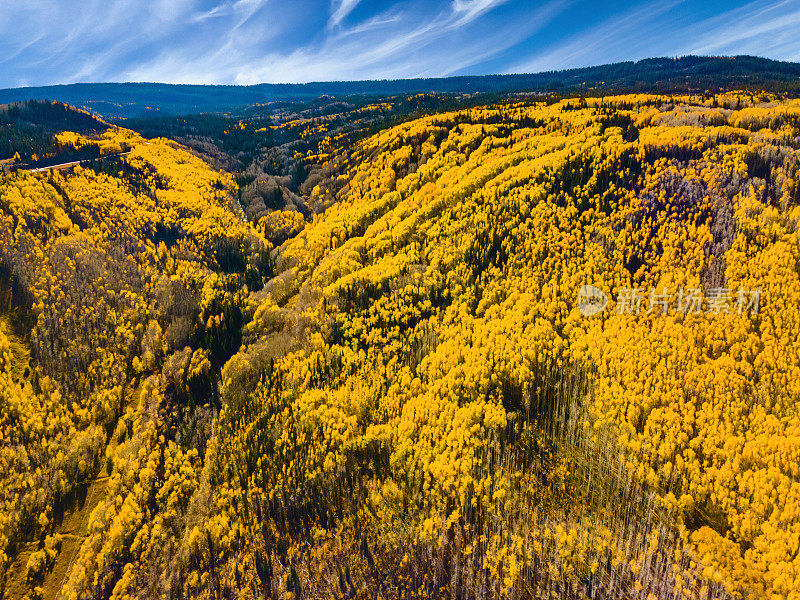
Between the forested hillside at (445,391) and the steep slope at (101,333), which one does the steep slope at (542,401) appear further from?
the steep slope at (101,333)

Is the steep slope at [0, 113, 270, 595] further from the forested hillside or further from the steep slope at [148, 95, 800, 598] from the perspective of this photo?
the steep slope at [148, 95, 800, 598]

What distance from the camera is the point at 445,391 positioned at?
28719mm

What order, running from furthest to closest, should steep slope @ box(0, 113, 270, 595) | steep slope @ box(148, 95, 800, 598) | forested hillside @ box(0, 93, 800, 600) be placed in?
steep slope @ box(0, 113, 270, 595), forested hillside @ box(0, 93, 800, 600), steep slope @ box(148, 95, 800, 598)

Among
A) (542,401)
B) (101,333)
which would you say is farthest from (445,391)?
(101,333)

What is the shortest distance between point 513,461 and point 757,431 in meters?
13.5

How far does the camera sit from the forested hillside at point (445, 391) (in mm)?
20234

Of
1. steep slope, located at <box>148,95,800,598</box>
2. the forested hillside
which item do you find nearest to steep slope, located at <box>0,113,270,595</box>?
the forested hillside

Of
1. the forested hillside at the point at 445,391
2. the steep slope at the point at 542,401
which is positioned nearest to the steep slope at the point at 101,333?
the forested hillside at the point at 445,391

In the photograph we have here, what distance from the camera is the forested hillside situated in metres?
20.2

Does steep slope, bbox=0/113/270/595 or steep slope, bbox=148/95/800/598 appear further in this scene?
steep slope, bbox=0/113/270/595

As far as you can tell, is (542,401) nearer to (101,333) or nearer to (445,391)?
(445,391)

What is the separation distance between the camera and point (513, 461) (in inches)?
936

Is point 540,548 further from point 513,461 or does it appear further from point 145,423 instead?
point 145,423

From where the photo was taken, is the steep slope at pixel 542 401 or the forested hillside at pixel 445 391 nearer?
the steep slope at pixel 542 401
